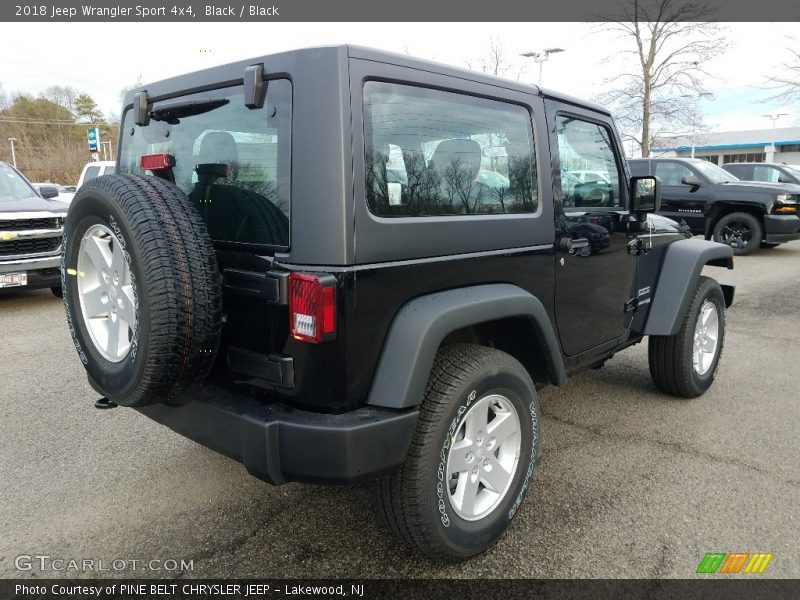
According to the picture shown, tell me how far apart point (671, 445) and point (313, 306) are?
2.54m

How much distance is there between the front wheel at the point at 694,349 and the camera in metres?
3.96

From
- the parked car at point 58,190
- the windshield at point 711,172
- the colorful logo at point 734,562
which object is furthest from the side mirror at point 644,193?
the windshield at point 711,172

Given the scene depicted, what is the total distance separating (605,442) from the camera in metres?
3.54

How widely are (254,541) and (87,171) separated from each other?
11.9m

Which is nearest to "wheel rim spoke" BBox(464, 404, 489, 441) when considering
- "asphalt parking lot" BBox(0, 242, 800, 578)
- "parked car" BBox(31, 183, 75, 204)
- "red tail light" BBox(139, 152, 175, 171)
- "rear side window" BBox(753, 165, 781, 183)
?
"asphalt parking lot" BBox(0, 242, 800, 578)

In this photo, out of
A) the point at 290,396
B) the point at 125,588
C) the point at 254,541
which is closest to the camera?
the point at 290,396

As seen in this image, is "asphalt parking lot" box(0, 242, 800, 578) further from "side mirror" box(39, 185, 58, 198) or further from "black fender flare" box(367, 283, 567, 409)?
"side mirror" box(39, 185, 58, 198)

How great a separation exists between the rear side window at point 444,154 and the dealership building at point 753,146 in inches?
2333

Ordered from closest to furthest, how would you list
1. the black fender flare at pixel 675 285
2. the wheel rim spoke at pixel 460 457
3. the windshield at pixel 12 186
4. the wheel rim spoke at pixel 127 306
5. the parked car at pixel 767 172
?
1. the wheel rim spoke at pixel 127 306
2. the wheel rim spoke at pixel 460 457
3. the black fender flare at pixel 675 285
4. the windshield at pixel 12 186
5. the parked car at pixel 767 172

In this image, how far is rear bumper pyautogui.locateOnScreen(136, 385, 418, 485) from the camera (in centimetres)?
200

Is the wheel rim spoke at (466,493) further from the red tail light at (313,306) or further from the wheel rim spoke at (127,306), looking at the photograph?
the wheel rim spoke at (127,306)

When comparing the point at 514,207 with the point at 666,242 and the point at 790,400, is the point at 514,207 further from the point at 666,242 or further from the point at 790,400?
the point at 790,400

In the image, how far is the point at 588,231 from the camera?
321cm

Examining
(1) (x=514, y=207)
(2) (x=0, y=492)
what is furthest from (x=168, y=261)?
(2) (x=0, y=492)
